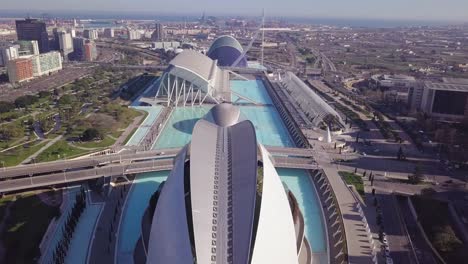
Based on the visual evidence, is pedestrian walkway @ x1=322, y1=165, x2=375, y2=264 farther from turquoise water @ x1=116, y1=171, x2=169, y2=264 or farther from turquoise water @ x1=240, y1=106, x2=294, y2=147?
turquoise water @ x1=116, y1=171, x2=169, y2=264

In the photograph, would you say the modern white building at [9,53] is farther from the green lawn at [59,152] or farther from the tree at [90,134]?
the green lawn at [59,152]

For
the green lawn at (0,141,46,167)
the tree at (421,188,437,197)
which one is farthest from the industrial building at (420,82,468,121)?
the green lawn at (0,141,46,167)

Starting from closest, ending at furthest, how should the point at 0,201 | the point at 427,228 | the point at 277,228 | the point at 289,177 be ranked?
the point at 277,228, the point at 427,228, the point at 0,201, the point at 289,177

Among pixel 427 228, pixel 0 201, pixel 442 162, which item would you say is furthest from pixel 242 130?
pixel 442 162

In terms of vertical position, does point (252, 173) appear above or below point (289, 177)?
above

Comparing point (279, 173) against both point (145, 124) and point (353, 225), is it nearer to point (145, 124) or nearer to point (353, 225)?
point (353, 225)

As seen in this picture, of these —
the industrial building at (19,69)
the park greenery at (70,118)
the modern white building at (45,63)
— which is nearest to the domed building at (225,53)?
the park greenery at (70,118)

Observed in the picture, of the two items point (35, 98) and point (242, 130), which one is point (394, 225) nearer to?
point (242, 130)
